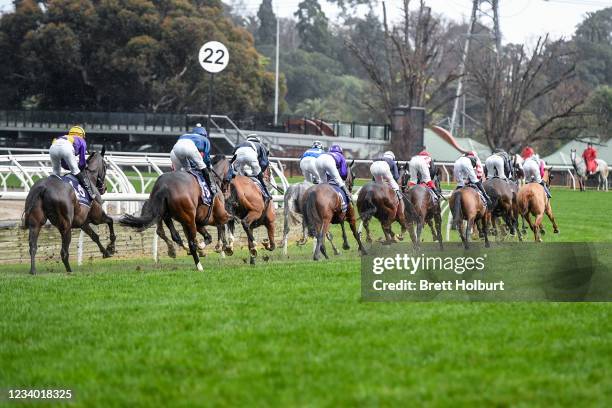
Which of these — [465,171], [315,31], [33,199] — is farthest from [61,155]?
[315,31]

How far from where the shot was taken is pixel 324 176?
15.4 m

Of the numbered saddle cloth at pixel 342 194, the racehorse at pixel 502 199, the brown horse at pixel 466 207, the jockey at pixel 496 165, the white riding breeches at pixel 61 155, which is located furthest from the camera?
the jockey at pixel 496 165

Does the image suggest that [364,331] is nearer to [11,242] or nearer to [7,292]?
[7,292]

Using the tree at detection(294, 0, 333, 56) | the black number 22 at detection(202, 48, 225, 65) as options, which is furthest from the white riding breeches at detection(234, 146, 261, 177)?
the tree at detection(294, 0, 333, 56)

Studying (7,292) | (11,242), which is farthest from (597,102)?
(7,292)

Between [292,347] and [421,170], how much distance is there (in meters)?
10.8

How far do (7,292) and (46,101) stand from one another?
40.0m

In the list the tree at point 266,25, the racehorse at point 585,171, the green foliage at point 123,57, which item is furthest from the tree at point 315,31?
the racehorse at point 585,171

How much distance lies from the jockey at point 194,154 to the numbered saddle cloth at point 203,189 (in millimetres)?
58

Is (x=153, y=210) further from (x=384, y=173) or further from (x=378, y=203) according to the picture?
(x=384, y=173)

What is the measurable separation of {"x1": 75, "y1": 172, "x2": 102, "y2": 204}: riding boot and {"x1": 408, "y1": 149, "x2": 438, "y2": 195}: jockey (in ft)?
18.9

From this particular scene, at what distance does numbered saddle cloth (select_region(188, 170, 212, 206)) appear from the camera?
44.6 ft

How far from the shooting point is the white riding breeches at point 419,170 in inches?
690

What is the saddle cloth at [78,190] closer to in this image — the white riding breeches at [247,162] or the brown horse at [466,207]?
the white riding breeches at [247,162]
